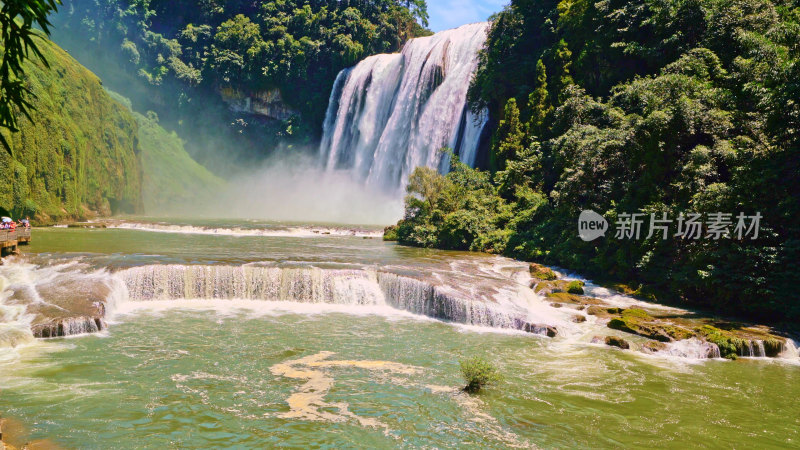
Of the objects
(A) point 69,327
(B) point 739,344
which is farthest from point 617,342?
(A) point 69,327

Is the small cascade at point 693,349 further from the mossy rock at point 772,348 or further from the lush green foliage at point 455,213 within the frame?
the lush green foliage at point 455,213

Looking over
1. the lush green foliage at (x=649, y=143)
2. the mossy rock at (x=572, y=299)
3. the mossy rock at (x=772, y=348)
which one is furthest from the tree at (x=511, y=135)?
the mossy rock at (x=772, y=348)

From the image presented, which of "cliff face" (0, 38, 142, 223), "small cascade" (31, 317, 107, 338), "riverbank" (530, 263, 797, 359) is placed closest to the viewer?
"small cascade" (31, 317, 107, 338)

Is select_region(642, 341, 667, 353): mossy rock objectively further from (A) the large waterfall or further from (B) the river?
(A) the large waterfall

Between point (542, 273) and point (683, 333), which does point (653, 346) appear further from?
point (542, 273)

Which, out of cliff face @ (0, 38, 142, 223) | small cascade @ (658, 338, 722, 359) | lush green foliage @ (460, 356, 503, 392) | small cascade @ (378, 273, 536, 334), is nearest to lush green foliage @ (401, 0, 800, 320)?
small cascade @ (658, 338, 722, 359)

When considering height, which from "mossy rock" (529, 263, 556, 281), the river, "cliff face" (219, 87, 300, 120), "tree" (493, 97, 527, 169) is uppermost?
"cliff face" (219, 87, 300, 120)
